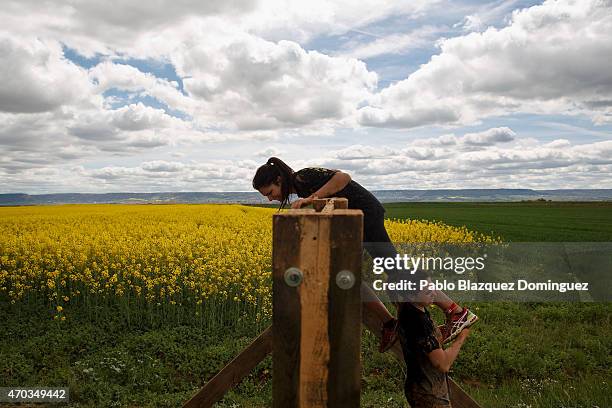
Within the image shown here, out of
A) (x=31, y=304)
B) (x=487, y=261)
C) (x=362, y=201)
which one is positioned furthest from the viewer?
(x=487, y=261)

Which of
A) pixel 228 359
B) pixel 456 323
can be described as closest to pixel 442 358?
pixel 456 323

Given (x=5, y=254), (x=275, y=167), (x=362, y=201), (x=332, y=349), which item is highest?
(x=275, y=167)

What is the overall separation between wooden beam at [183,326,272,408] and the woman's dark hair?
0.86m

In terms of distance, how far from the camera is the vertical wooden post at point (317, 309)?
1.13 m

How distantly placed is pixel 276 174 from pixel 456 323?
4.34 feet

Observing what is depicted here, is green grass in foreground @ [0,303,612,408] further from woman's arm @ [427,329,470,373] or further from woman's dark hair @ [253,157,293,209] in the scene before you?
woman's arm @ [427,329,470,373]

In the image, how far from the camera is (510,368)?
247 inches

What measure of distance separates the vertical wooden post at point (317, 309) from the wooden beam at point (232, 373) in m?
1.62

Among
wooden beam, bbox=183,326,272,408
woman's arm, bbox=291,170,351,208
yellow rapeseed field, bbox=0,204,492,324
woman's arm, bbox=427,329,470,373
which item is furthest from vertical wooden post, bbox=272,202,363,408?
yellow rapeseed field, bbox=0,204,492,324

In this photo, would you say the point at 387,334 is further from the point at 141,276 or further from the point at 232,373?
the point at 141,276

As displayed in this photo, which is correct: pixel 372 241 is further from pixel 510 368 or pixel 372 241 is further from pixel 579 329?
pixel 579 329

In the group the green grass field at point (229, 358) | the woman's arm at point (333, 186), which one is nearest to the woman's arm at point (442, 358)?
the woman's arm at point (333, 186)

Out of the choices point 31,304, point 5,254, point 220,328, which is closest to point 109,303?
point 31,304

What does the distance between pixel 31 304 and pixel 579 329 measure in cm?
950
